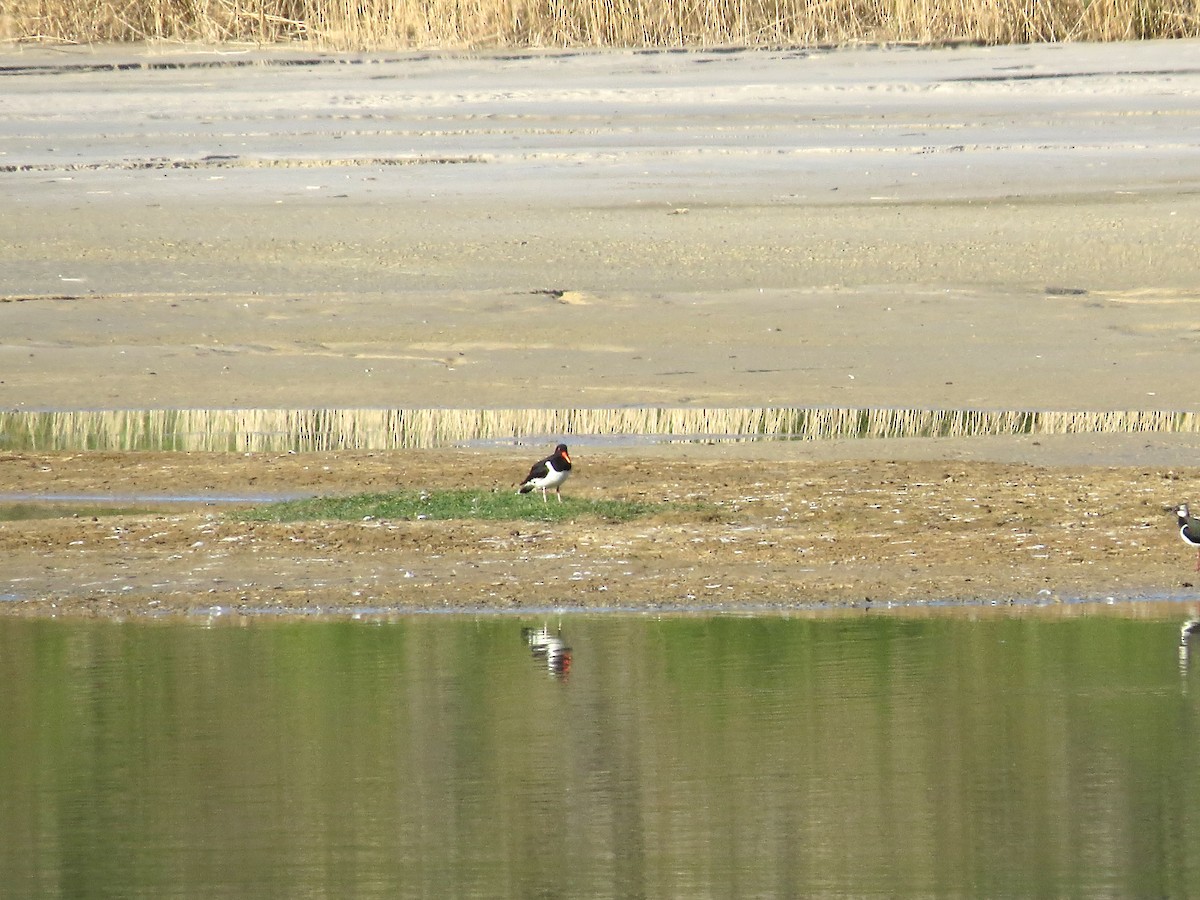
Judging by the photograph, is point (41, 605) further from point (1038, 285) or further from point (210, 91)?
point (210, 91)

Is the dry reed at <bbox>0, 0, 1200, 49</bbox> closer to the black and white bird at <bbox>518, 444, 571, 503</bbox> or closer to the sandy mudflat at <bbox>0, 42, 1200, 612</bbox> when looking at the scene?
Result: the sandy mudflat at <bbox>0, 42, 1200, 612</bbox>

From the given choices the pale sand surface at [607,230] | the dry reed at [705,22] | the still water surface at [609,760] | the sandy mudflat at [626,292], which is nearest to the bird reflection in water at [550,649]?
the still water surface at [609,760]

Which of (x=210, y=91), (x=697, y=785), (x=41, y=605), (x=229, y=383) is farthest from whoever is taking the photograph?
(x=210, y=91)

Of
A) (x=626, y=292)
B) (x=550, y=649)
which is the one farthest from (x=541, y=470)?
(x=626, y=292)

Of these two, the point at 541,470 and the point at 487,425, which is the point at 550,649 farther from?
the point at 487,425

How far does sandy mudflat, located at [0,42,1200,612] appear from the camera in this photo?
10.6 m

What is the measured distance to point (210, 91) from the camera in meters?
25.8

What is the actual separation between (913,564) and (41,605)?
366 centimetres

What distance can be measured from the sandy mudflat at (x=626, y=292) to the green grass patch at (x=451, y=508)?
211 millimetres

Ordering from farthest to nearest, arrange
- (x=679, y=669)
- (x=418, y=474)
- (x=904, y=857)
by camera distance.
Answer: (x=418, y=474)
(x=679, y=669)
(x=904, y=857)

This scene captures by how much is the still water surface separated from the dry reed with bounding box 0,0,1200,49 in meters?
18.2

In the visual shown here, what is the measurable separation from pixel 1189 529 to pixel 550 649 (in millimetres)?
3030

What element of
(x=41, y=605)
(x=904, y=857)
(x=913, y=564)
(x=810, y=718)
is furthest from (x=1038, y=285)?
(x=904, y=857)

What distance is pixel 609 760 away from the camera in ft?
23.0
